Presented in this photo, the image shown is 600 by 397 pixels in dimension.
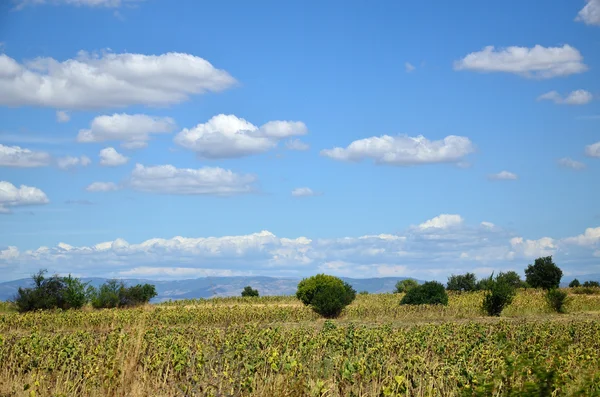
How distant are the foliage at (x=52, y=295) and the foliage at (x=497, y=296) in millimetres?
22312

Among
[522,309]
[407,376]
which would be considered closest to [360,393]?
[407,376]

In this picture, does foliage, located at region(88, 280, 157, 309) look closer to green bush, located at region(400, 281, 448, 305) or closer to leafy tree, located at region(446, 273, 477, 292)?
green bush, located at region(400, 281, 448, 305)

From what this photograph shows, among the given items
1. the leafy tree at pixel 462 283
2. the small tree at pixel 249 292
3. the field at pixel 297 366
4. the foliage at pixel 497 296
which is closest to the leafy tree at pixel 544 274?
the leafy tree at pixel 462 283

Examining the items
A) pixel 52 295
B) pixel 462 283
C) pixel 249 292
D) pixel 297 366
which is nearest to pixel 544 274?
pixel 462 283

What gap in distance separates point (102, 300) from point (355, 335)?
27.1 m

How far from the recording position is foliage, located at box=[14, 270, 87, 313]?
3609 cm

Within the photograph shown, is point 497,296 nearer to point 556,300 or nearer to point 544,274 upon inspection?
point 556,300

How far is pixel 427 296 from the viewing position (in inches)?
1427

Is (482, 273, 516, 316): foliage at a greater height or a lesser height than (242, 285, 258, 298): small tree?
greater

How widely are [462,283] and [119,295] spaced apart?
32779 mm

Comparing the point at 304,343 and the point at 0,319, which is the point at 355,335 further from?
the point at 0,319

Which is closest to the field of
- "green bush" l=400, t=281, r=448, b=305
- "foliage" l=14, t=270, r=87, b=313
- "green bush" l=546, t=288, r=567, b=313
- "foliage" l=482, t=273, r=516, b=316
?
"foliage" l=482, t=273, r=516, b=316

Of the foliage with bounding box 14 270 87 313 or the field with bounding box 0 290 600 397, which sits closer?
the field with bounding box 0 290 600 397

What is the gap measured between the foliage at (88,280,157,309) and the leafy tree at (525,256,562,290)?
36.0 m
